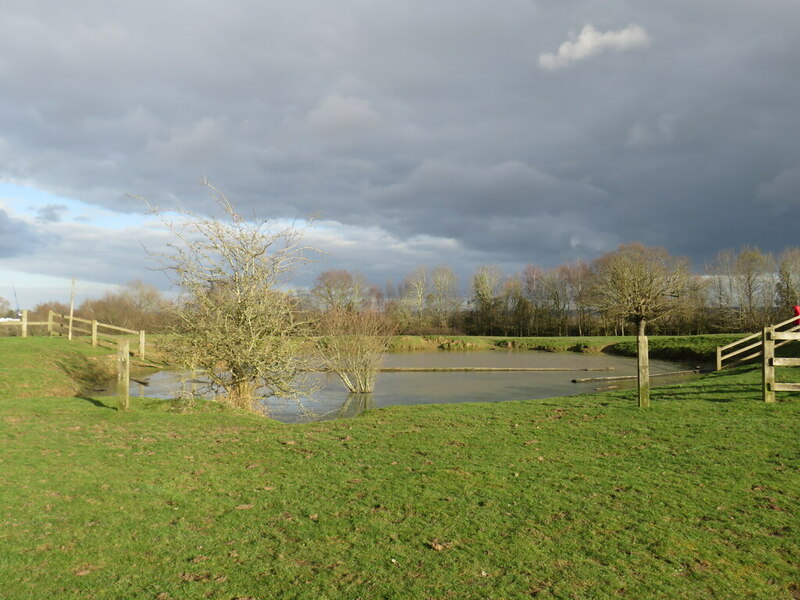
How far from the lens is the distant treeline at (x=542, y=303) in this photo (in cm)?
5681

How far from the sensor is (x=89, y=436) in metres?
9.57

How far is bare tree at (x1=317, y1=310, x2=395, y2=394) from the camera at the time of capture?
22766 mm

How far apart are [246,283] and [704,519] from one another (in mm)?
12519

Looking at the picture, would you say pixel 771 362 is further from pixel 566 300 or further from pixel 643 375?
pixel 566 300

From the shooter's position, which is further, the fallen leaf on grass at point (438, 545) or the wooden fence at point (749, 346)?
the wooden fence at point (749, 346)

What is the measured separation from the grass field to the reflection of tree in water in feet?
23.3

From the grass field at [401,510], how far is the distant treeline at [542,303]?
23.0m

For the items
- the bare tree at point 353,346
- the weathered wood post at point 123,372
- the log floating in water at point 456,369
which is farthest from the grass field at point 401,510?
the log floating in water at point 456,369

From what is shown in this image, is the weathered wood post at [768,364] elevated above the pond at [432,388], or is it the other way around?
the weathered wood post at [768,364]

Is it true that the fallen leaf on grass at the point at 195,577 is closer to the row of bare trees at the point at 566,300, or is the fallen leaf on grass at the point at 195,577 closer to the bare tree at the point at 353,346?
the bare tree at the point at 353,346

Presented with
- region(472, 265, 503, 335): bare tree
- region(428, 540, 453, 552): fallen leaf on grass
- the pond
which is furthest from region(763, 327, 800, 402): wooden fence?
region(472, 265, 503, 335): bare tree

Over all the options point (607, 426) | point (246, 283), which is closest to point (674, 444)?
point (607, 426)

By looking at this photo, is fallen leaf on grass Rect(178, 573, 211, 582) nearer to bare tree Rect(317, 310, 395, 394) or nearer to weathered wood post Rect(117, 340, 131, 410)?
weathered wood post Rect(117, 340, 131, 410)

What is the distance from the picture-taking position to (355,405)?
20.3m
